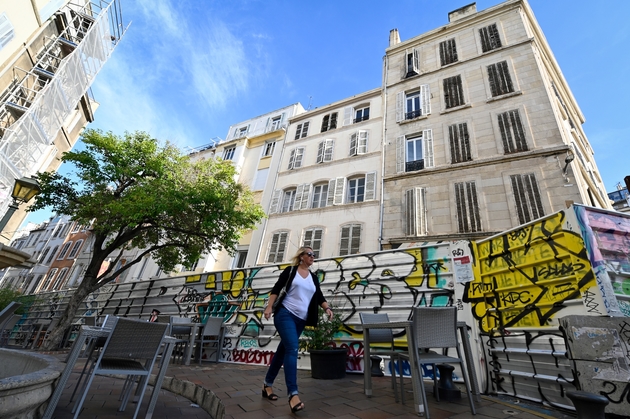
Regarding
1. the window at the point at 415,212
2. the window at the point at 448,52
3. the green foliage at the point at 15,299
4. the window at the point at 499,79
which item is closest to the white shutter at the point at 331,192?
the window at the point at 415,212

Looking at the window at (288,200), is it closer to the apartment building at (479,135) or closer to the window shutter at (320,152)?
the window shutter at (320,152)

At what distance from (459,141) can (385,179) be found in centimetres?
326

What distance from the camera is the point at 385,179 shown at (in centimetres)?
1194

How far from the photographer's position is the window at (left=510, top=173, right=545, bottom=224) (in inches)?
345

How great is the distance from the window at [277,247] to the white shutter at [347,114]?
23.1 ft

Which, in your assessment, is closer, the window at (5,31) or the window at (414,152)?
the window at (5,31)

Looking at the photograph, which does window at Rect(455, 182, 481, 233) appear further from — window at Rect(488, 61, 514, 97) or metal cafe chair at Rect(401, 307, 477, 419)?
metal cafe chair at Rect(401, 307, 477, 419)

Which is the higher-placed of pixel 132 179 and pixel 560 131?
pixel 560 131

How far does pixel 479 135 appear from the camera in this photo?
11.0 meters

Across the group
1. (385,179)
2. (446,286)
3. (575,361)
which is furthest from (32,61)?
(575,361)

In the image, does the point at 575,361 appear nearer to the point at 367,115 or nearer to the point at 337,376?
the point at 337,376

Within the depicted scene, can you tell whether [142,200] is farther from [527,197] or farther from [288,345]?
[527,197]

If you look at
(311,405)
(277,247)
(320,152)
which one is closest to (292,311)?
(311,405)

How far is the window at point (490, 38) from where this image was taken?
12.8m
